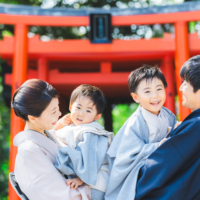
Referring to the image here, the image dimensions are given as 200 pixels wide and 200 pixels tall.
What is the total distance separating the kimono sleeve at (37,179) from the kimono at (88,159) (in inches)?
3.5

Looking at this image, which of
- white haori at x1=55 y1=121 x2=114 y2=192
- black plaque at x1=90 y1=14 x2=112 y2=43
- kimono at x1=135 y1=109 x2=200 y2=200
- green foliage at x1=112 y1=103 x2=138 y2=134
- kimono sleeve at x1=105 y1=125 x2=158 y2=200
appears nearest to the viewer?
kimono at x1=135 y1=109 x2=200 y2=200

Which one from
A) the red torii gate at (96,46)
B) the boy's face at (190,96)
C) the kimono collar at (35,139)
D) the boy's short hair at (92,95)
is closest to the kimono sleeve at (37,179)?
→ the kimono collar at (35,139)

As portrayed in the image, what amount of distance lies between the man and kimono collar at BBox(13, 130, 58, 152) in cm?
63

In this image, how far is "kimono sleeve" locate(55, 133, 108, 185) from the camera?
147 cm

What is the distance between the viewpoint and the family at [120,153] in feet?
4.33

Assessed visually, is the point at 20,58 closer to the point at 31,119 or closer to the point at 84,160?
the point at 31,119

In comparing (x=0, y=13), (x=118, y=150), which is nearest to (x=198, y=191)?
(x=118, y=150)

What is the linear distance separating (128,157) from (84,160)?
0.26 m

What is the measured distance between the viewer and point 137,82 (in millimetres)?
1660

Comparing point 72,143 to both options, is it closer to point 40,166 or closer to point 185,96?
point 40,166

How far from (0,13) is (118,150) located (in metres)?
3.82

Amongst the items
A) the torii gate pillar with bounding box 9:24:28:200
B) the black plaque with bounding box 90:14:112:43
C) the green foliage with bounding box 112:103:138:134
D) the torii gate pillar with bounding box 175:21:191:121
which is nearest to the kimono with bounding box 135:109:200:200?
the torii gate pillar with bounding box 175:21:191:121

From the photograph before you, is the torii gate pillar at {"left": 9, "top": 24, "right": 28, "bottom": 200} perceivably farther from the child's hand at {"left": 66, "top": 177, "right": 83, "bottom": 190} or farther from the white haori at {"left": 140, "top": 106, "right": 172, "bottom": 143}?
the white haori at {"left": 140, "top": 106, "right": 172, "bottom": 143}

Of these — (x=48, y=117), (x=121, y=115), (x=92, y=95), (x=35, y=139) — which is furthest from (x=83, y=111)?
(x=121, y=115)
